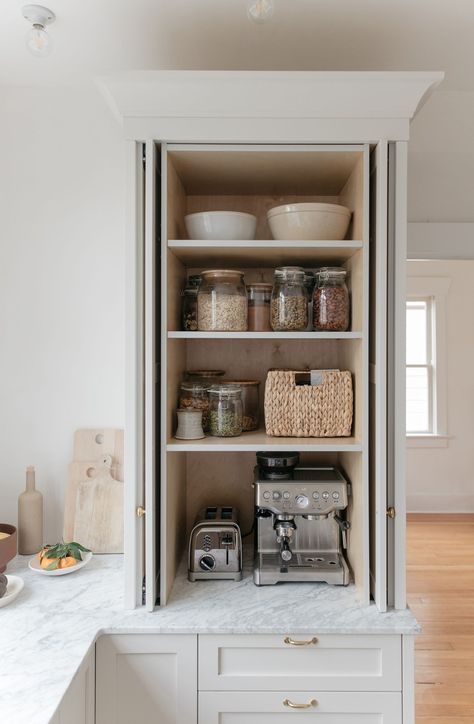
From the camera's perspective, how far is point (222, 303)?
5.36 feet

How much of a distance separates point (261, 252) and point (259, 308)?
174 mm

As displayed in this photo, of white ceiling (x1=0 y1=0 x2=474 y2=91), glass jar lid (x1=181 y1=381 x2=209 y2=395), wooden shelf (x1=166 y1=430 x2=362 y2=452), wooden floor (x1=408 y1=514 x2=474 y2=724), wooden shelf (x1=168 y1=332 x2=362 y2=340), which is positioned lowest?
wooden floor (x1=408 y1=514 x2=474 y2=724)

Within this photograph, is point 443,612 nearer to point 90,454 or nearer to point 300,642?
point 300,642

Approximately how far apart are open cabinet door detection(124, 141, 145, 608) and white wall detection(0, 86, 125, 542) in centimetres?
53

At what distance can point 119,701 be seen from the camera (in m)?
1.45

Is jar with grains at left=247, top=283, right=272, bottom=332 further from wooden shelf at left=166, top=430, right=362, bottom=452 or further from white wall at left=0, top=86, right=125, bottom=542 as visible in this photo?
white wall at left=0, top=86, right=125, bottom=542

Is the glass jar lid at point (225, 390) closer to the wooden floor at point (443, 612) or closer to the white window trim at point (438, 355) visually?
the wooden floor at point (443, 612)

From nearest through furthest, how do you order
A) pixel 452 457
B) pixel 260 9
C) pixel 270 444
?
pixel 260 9 < pixel 270 444 < pixel 452 457

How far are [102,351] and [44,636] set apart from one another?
98 cm

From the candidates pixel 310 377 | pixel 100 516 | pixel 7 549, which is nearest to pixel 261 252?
pixel 310 377

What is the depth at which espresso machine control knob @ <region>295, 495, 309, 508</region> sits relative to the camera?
1.66 m

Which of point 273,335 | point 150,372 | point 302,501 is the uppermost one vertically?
point 273,335

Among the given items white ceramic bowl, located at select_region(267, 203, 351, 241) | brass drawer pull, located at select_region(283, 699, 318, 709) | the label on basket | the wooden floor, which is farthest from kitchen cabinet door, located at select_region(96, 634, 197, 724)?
the wooden floor

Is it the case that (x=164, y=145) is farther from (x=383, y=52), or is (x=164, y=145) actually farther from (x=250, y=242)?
(x=383, y=52)
